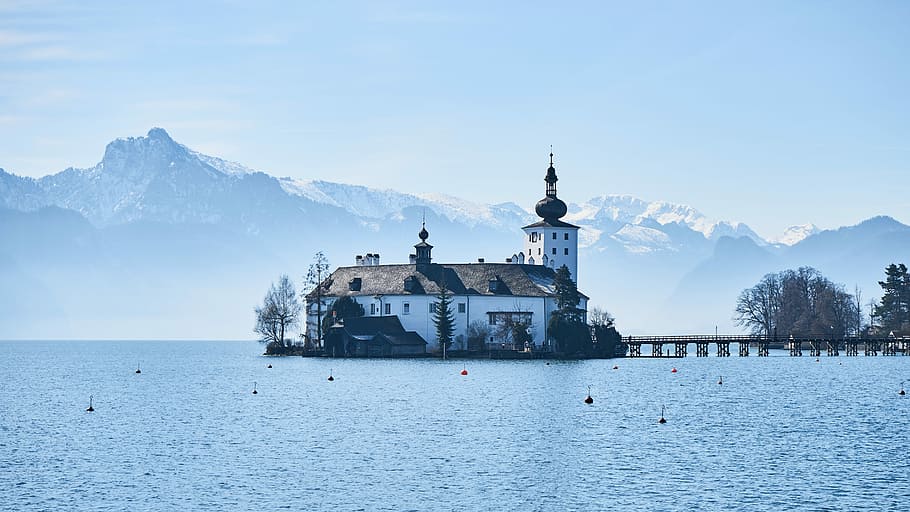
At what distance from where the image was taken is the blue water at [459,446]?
1880 inches

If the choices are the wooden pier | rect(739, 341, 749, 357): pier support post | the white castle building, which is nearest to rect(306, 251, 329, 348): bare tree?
the white castle building

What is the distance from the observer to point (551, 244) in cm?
16525

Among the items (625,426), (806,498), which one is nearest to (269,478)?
(806,498)

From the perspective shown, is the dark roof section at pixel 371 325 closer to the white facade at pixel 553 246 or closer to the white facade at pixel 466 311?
the white facade at pixel 466 311

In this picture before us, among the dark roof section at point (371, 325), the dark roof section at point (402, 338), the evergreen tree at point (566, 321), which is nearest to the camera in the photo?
the evergreen tree at point (566, 321)

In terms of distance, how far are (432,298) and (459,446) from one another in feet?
291

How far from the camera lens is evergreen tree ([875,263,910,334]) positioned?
643 ft

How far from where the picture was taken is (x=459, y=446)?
2414 inches

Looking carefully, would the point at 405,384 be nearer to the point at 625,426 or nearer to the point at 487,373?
the point at 487,373

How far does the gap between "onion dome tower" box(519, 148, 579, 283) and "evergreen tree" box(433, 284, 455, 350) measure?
2099 cm

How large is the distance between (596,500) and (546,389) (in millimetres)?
49038

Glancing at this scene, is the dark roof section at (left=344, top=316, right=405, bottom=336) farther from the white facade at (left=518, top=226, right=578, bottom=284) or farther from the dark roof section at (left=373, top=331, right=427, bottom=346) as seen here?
the white facade at (left=518, top=226, right=578, bottom=284)

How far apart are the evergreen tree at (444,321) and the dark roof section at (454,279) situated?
236 centimetres

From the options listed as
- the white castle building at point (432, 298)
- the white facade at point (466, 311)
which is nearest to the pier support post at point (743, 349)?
the white castle building at point (432, 298)
